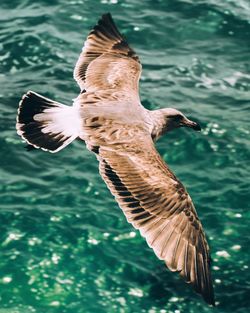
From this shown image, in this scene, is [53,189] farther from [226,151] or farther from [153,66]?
[153,66]

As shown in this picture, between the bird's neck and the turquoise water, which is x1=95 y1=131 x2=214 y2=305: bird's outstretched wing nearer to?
the bird's neck

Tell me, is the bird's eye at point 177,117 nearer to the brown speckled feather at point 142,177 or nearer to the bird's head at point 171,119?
the bird's head at point 171,119

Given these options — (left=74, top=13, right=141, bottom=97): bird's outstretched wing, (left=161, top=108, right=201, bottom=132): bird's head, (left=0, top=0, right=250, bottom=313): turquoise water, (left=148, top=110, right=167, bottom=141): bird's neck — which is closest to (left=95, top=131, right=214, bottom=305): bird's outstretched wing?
(left=148, top=110, right=167, bottom=141): bird's neck

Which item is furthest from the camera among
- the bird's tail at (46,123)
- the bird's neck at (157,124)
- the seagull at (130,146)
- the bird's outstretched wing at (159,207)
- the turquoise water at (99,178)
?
the turquoise water at (99,178)

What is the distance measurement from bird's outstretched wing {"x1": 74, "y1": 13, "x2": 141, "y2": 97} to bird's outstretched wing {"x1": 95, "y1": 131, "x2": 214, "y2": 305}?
4.84 ft

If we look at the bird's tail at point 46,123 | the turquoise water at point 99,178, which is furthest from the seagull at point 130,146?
the turquoise water at point 99,178

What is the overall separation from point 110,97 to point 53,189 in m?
1.79

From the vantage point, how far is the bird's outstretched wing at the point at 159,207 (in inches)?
278

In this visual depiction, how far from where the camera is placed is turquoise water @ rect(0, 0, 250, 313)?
9.16 m

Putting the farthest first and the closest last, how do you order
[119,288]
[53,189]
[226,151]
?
[226,151], [53,189], [119,288]

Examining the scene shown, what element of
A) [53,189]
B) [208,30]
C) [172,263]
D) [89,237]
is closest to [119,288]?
[89,237]

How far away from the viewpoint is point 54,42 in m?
13.2

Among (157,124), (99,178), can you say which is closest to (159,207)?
(157,124)

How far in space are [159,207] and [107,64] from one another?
273cm
